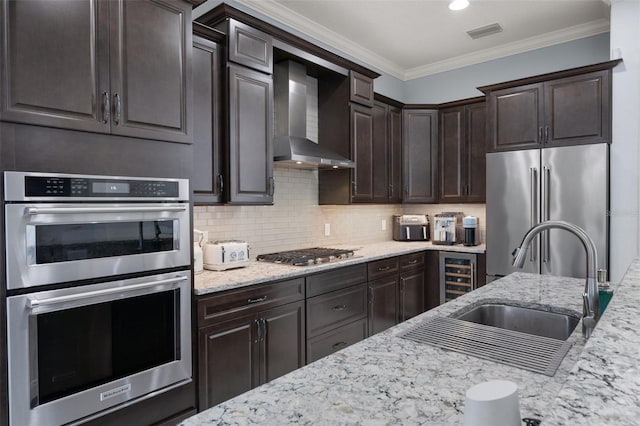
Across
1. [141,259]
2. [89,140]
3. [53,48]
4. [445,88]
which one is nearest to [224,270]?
[141,259]

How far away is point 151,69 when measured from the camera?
2021mm

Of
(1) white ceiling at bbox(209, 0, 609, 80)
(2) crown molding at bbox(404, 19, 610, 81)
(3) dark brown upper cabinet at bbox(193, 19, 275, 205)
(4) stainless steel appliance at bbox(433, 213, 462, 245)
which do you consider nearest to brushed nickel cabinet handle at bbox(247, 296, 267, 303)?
(3) dark brown upper cabinet at bbox(193, 19, 275, 205)

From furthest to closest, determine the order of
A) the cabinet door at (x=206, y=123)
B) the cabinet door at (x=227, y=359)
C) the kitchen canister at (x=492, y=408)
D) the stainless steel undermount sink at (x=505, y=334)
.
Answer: the cabinet door at (x=206, y=123), the cabinet door at (x=227, y=359), the stainless steel undermount sink at (x=505, y=334), the kitchen canister at (x=492, y=408)

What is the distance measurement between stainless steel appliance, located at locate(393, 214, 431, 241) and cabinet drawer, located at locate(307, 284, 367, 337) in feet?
5.18

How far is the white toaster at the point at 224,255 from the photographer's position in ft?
8.89

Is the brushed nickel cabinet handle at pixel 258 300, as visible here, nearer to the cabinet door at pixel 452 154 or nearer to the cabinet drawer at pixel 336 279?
the cabinet drawer at pixel 336 279

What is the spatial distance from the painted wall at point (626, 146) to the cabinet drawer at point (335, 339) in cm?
214

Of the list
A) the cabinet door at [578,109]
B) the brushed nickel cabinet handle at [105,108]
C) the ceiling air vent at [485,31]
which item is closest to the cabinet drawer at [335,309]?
the brushed nickel cabinet handle at [105,108]

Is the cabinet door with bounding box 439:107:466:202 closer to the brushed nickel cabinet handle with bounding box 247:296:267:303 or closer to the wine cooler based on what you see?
the wine cooler

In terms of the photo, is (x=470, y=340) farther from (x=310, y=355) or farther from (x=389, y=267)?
(x=389, y=267)

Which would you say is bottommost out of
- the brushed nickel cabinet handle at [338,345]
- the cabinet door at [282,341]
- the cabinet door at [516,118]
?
the brushed nickel cabinet handle at [338,345]

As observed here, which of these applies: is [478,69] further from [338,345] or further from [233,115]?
[338,345]

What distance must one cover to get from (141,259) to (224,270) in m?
0.83

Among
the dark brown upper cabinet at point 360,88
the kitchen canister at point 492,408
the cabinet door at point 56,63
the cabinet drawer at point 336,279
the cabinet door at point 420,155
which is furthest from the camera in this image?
the cabinet door at point 420,155
